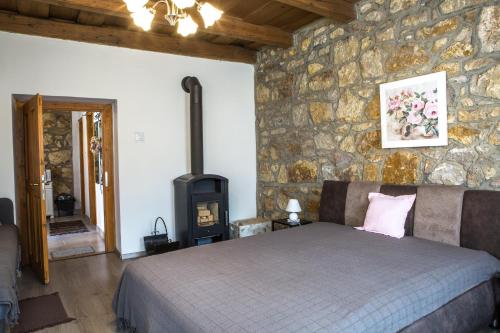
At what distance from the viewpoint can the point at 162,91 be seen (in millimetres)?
4562

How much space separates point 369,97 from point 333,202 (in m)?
1.13

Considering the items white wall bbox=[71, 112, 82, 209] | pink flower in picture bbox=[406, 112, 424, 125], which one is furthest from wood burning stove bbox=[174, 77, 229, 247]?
white wall bbox=[71, 112, 82, 209]

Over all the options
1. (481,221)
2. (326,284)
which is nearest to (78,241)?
(326,284)

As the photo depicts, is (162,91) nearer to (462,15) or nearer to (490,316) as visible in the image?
(462,15)

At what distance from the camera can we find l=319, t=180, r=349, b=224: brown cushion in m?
3.55

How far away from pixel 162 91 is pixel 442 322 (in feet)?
12.7

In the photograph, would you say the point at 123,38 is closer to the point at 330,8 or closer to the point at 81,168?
the point at 330,8

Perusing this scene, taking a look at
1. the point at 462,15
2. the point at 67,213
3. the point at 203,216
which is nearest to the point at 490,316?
the point at 462,15

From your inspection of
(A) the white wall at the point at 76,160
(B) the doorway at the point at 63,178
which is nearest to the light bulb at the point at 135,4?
(B) the doorway at the point at 63,178

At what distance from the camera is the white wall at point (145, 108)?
379 cm

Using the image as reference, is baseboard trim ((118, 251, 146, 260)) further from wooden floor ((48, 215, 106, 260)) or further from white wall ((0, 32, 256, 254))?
wooden floor ((48, 215, 106, 260))

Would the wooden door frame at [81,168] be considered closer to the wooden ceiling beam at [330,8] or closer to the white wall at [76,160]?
the white wall at [76,160]

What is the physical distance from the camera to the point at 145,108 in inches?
175

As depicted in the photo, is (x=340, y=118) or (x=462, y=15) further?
(x=340, y=118)
